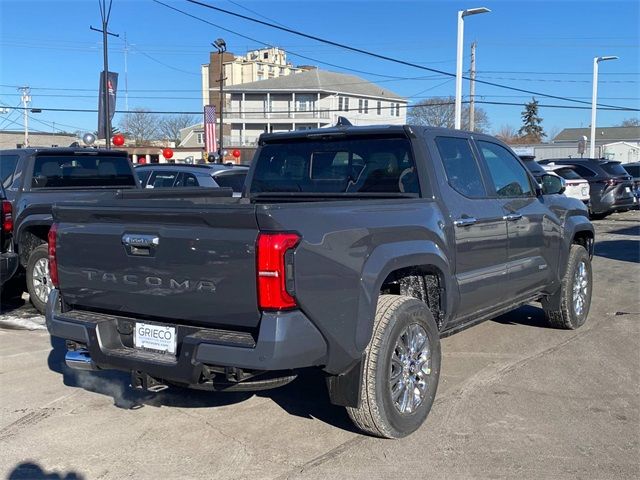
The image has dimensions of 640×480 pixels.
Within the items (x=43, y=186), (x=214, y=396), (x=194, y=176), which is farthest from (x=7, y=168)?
(x=214, y=396)

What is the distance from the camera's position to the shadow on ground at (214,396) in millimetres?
4613

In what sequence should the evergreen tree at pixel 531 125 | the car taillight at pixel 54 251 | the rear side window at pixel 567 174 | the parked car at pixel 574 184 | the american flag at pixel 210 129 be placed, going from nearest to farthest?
1. the car taillight at pixel 54 251
2. the parked car at pixel 574 184
3. the rear side window at pixel 567 174
4. the american flag at pixel 210 129
5. the evergreen tree at pixel 531 125

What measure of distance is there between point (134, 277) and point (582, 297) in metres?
5.04

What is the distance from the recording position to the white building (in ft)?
214

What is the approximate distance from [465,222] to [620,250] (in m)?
9.28

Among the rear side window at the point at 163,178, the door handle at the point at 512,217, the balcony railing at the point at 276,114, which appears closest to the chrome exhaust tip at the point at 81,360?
the door handle at the point at 512,217

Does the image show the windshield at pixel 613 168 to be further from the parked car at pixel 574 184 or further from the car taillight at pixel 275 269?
the car taillight at pixel 275 269

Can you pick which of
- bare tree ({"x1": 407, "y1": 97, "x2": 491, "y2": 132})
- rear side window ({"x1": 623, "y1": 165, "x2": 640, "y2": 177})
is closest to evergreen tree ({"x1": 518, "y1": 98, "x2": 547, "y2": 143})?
bare tree ({"x1": 407, "y1": 97, "x2": 491, "y2": 132})

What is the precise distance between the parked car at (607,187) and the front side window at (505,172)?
1361 centimetres

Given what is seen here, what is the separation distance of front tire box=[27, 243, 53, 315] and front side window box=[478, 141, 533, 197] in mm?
5161

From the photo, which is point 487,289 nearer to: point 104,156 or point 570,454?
point 570,454

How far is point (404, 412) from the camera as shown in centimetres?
413

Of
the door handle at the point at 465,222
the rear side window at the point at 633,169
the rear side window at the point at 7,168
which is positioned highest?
the rear side window at the point at 633,169

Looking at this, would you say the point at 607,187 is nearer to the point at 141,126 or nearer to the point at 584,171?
the point at 584,171
